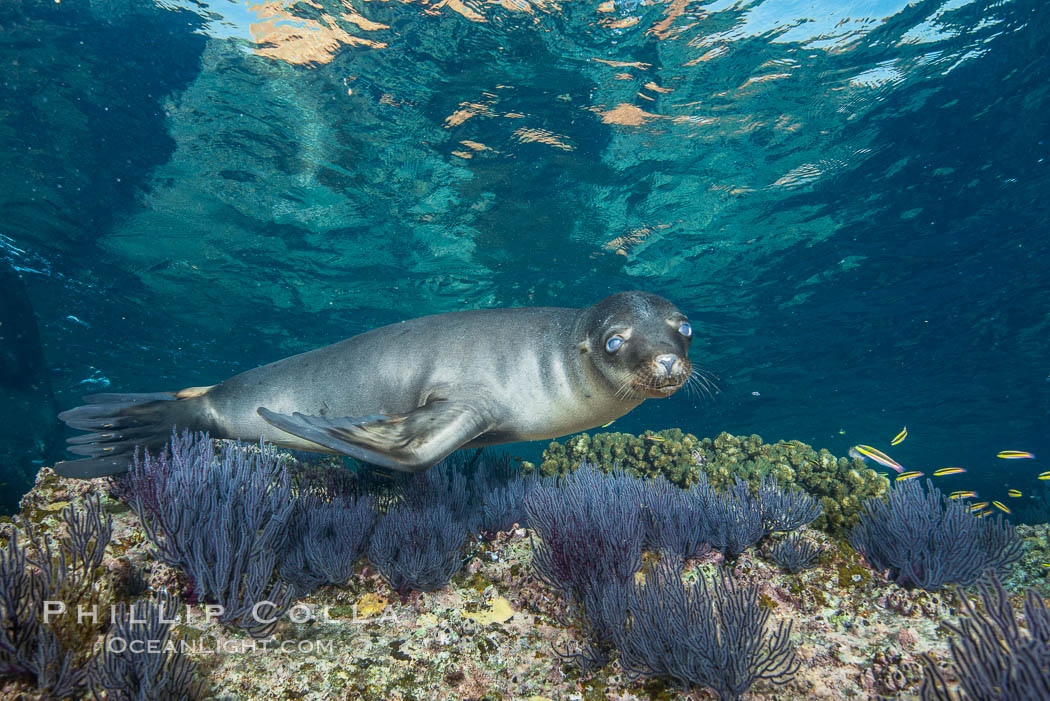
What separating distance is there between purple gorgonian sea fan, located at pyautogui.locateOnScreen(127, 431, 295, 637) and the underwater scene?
0.08 ft

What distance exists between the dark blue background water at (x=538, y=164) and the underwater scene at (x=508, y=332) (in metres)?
0.08

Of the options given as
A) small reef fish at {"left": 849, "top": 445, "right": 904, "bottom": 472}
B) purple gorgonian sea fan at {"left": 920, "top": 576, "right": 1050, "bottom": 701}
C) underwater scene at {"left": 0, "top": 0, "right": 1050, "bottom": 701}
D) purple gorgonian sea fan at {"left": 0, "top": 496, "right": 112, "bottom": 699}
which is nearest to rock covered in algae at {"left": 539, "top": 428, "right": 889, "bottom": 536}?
underwater scene at {"left": 0, "top": 0, "right": 1050, "bottom": 701}

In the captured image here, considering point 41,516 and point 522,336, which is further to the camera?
point 522,336

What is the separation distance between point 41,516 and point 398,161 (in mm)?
9864

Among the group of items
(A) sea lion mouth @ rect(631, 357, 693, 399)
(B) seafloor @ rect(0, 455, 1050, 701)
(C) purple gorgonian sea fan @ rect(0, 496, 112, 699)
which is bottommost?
(B) seafloor @ rect(0, 455, 1050, 701)

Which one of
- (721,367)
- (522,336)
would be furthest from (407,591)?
(721,367)

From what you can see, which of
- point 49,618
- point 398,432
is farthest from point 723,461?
point 49,618

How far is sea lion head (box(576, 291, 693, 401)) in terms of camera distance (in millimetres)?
3008

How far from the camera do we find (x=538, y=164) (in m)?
11.0

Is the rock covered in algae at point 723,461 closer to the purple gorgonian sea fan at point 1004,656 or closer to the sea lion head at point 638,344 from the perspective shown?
the sea lion head at point 638,344

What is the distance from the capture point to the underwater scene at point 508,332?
2.11 meters

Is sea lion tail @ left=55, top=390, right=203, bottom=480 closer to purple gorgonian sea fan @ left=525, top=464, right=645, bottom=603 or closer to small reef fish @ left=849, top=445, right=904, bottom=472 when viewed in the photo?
purple gorgonian sea fan @ left=525, top=464, right=645, bottom=603

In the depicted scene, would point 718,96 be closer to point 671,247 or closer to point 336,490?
point 671,247

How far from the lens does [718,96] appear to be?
30.6 ft
